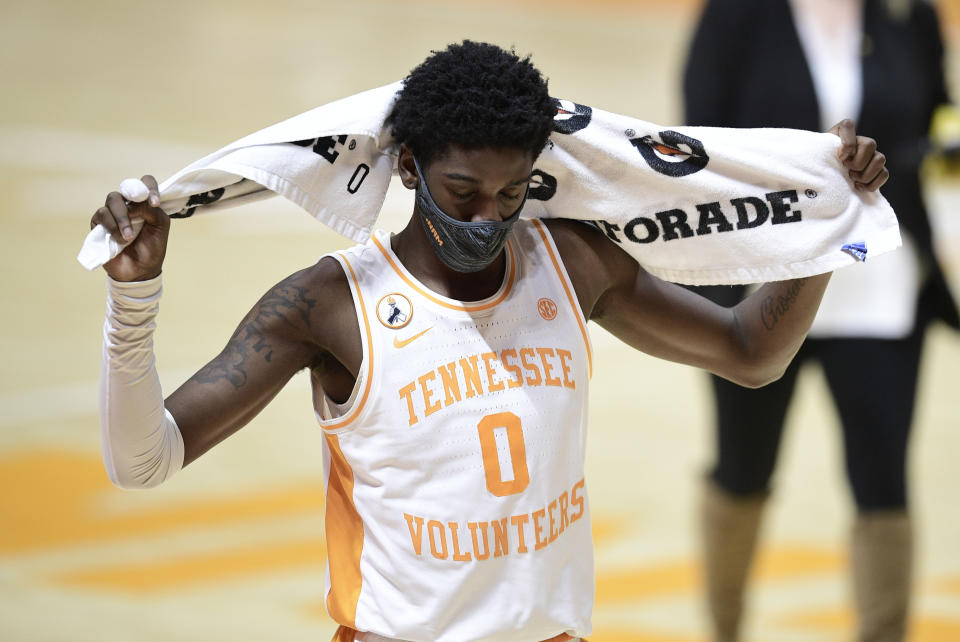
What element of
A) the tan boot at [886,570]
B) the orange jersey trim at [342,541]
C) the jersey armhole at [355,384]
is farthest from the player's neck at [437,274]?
the tan boot at [886,570]

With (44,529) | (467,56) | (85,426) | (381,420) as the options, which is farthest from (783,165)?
(85,426)

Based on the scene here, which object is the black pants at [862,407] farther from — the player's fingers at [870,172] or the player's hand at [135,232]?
the player's hand at [135,232]

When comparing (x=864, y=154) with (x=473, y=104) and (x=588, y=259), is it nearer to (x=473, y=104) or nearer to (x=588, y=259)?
(x=588, y=259)

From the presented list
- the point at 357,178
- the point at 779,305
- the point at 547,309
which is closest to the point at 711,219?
the point at 779,305

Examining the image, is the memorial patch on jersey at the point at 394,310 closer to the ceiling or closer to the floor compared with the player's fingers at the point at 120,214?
closer to the floor

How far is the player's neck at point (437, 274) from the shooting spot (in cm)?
244

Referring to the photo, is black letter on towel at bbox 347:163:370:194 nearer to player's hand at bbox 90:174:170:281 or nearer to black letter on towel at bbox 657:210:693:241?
player's hand at bbox 90:174:170:281

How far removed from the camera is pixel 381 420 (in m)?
2.32

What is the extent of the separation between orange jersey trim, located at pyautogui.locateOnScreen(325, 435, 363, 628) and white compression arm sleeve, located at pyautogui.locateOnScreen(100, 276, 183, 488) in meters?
0.35

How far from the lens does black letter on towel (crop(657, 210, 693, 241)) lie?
2701mm

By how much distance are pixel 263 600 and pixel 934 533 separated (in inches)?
106

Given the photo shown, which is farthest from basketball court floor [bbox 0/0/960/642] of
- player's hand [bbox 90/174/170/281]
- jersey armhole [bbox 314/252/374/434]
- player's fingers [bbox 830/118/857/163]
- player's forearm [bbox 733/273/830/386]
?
player's hand [bbox 90/174/170/281]

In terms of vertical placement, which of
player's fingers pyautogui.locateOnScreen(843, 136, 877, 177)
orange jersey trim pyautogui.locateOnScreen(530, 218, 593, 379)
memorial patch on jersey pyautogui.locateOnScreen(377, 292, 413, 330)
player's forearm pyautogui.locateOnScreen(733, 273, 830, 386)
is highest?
player's fingers pyautogui.locateOnScreen(843, 136, 877, 177)

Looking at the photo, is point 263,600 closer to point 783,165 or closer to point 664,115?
point 783,165
